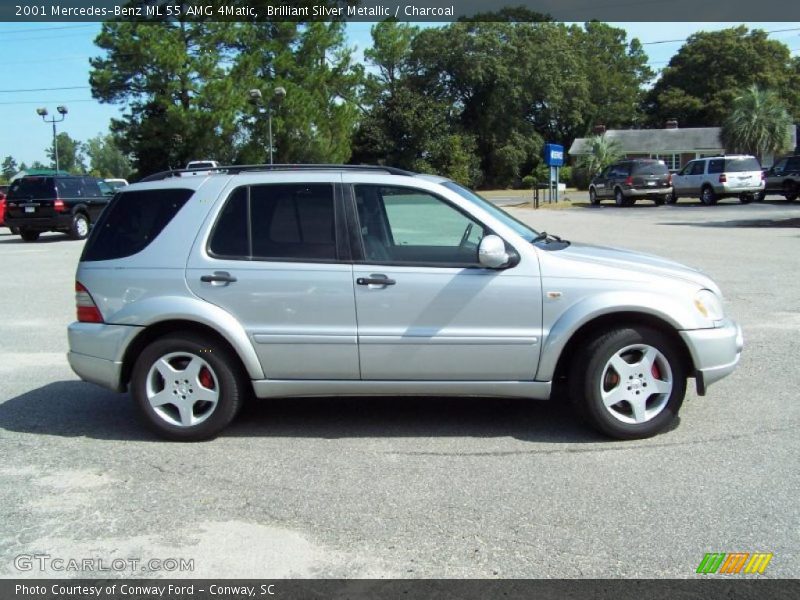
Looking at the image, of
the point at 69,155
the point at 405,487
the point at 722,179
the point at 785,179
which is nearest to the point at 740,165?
the point at 722,179

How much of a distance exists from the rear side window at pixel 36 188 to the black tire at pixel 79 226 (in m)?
0.90

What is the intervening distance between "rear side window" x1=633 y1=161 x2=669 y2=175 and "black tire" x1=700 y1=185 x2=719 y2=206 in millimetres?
1665

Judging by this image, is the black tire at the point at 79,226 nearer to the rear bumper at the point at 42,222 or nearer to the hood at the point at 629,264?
the rear bumper at the point at 42,222

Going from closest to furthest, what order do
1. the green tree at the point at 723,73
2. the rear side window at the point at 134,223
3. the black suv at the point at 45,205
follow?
the rear side window at the point at 134,223 → the black suv at the point at 45,205 → the green tree at the point at 723,73

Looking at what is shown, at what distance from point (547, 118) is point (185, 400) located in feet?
237

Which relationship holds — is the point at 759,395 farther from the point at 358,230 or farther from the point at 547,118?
the point at 547,118

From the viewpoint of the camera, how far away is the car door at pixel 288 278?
517 centimetres

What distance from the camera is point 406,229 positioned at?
5.95m

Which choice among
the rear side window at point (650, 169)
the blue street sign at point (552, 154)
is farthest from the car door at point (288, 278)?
the blue street sign at point (552, 154)

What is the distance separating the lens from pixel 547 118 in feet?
242

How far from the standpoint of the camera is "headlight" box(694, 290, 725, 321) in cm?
511

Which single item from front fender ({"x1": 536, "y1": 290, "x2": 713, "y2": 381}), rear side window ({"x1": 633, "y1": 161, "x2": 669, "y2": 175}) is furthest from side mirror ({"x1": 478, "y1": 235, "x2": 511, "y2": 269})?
rear side window ({"x1": 633, "y1": 161, "x2": 669, "y2": 175})

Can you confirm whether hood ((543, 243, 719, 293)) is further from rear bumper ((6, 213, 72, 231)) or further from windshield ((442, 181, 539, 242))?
rear bumper ((6, 213, 72, 231))

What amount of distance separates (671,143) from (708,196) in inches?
1397
